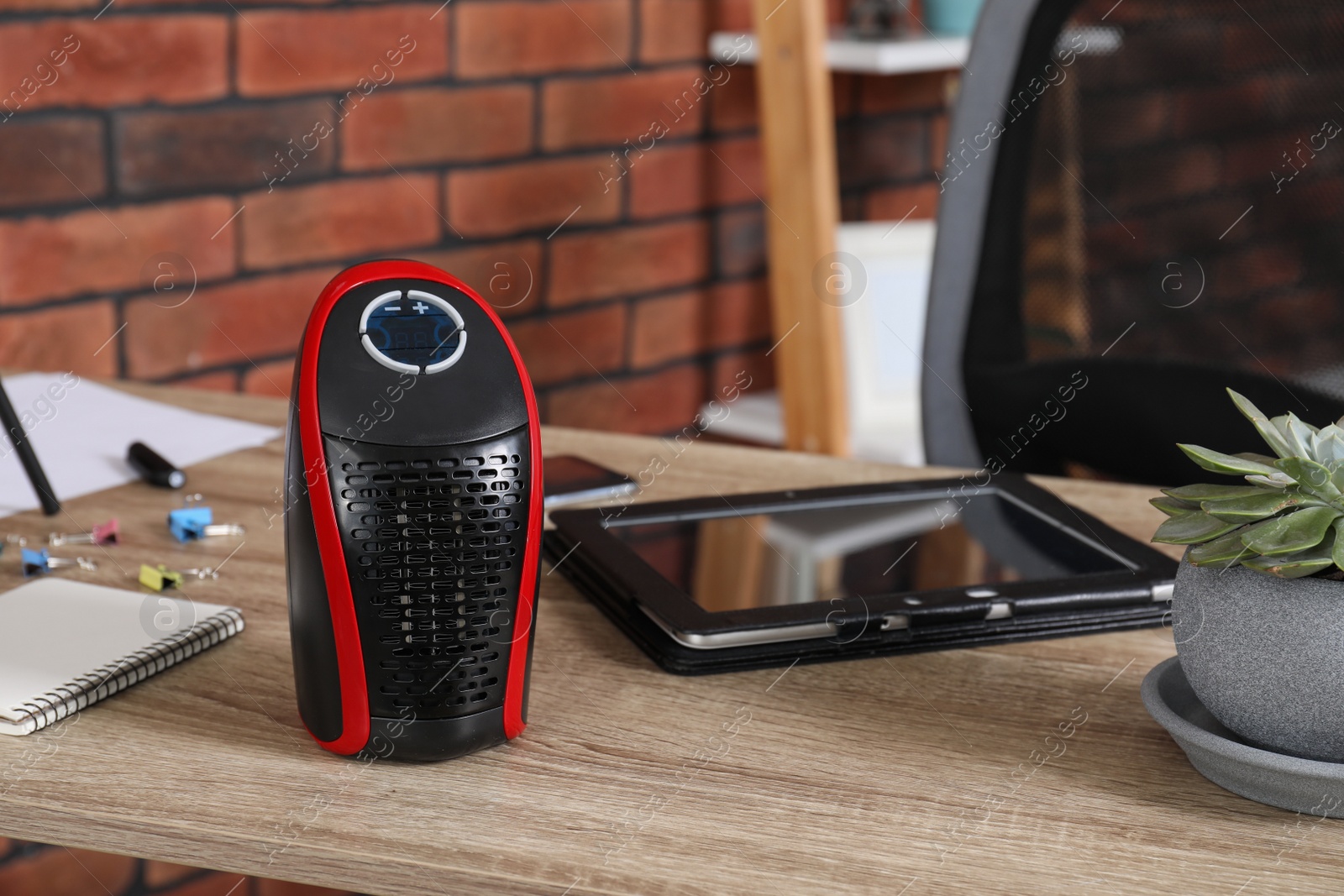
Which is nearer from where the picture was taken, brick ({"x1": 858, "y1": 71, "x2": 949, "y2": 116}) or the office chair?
the office chair

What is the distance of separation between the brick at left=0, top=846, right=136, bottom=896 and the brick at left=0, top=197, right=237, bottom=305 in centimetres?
55

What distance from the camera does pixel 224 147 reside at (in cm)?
141

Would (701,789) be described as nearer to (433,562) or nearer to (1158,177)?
(433,562)

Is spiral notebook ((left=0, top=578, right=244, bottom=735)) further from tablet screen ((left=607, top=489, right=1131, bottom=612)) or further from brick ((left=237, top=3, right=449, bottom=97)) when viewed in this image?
brick ((left=237, top=3, right=449, bottom=97))

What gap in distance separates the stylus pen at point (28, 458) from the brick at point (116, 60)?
0.60m

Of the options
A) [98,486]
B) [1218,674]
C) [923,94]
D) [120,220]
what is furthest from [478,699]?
[923,94]

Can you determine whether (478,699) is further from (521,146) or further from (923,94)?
(923,94)

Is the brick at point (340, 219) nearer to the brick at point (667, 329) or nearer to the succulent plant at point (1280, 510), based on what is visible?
the brick at point (667, 329)

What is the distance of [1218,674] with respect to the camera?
0.48m

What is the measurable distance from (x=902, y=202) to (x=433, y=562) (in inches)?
74.1

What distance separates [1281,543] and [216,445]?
0.68 meters

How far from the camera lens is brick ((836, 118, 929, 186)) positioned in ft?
7.09

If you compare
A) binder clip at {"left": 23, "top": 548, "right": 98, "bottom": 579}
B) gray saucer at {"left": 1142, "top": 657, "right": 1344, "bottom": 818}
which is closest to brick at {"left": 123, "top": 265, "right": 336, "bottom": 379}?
binder clip at {"left": 23, "top": 548, "right": 98, "bottom": 579}

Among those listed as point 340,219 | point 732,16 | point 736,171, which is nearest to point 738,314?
point 736,171
